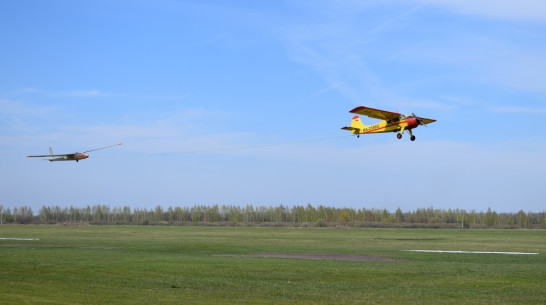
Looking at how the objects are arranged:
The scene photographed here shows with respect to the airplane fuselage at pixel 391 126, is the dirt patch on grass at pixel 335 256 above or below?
below

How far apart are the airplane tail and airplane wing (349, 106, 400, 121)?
3961 mm

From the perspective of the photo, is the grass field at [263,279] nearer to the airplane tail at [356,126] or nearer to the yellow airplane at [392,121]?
the yellow airplane at [392,121]

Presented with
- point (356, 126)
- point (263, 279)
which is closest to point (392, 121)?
point (356, 126)

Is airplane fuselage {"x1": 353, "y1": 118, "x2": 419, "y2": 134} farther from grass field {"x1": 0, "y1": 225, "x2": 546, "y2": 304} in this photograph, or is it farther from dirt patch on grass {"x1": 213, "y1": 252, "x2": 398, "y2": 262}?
dirt patch on grass {"x1": 213, "y1": 252, "x2": 398, "y2": 262}

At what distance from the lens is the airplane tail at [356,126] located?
54.7 m

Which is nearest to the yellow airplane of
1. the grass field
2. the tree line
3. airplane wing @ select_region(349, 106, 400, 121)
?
airplane wing @ select_region(349, 106, 400, 121)

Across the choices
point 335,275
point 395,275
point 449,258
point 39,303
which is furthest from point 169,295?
point 449,258

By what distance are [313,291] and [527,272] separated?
13.1 meters

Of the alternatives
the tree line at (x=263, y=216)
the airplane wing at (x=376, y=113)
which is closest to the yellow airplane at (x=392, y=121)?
the airplane wing at (x=376, y=113)

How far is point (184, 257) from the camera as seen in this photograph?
4241 cm

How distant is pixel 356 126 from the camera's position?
2181 inches

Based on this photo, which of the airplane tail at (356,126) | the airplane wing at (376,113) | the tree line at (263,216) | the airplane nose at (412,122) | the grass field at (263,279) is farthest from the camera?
the tree line at (263,216)

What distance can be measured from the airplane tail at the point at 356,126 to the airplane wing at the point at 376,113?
3.96 m

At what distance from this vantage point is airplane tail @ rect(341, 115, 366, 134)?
54656mm
